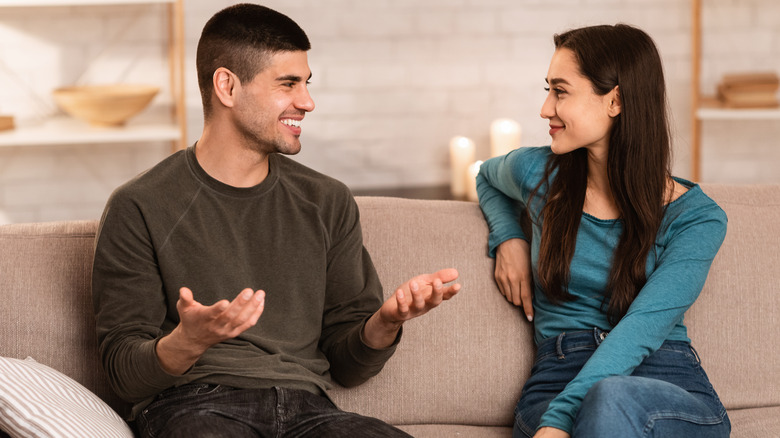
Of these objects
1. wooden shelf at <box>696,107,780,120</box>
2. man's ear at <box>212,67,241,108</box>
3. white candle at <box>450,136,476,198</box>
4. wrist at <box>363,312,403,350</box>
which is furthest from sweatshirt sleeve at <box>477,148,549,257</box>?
wooden shelf at <box>696,107,780,120</box>

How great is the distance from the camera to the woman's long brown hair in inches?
65.3

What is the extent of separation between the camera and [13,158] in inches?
133

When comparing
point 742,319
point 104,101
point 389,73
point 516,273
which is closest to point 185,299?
point 516,273

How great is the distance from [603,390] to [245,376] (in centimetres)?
63

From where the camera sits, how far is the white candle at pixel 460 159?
336cm

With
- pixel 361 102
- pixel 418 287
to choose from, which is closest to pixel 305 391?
Result: pixel 418 287

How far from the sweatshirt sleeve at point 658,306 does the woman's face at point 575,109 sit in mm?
234

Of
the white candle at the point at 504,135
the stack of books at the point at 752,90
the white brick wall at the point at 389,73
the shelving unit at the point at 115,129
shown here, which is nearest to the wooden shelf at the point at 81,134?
the shelving unit at the point at 115,129

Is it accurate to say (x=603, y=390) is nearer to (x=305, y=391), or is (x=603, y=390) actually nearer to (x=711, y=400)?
(x=711, y=400)

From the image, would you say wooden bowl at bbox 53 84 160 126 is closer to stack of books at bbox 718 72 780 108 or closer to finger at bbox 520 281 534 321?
finger at bbox 520 281 534 321

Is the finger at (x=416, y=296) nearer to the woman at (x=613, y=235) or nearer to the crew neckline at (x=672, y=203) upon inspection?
the woman at (x=613, y=235)

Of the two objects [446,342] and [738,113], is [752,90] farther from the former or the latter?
[446,342]

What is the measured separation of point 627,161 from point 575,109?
0.47ft

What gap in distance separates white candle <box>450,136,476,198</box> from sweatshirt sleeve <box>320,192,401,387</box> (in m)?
1.67
